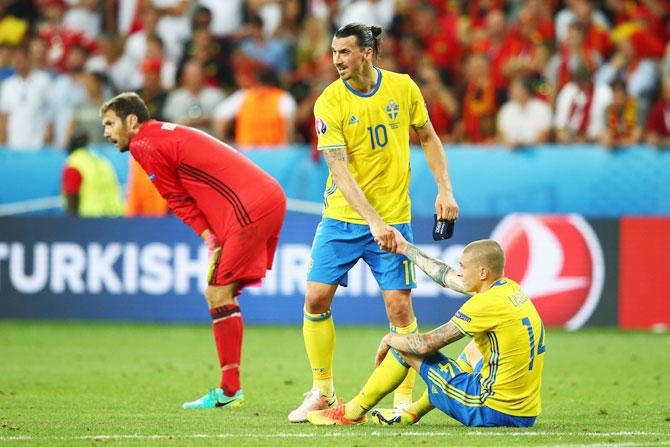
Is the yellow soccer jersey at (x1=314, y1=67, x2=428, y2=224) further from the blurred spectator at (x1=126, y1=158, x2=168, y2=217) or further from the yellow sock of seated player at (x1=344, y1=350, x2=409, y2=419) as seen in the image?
Answer: the blurred spectator at (x1=126, y1=158, x2=168, y2=217)

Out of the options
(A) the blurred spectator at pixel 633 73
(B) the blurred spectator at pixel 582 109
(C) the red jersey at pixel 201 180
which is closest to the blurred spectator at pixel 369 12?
(B) the blurred spectator at pixel 582 109

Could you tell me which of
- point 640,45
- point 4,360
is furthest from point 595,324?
point 4,360

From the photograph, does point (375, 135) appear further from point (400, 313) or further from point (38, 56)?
point (38, 56)

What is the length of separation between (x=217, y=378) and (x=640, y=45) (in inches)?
345

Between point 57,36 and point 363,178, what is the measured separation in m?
12.6

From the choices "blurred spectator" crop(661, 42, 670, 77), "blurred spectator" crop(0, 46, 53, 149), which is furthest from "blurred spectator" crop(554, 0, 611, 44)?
"blurred spectator" crop(0, 46, 53, 149)

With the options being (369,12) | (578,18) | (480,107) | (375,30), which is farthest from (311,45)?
(375,30)

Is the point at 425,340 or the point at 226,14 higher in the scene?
the point at 226,14

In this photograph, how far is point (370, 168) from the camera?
784 cm

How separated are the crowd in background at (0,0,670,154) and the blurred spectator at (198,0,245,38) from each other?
0.9 inches

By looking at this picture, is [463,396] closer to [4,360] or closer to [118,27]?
[4,360]

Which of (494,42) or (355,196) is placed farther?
(494,42)

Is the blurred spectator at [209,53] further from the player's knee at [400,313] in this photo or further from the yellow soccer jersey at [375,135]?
the player's knee at [400,313]

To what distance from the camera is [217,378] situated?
1035 cm
